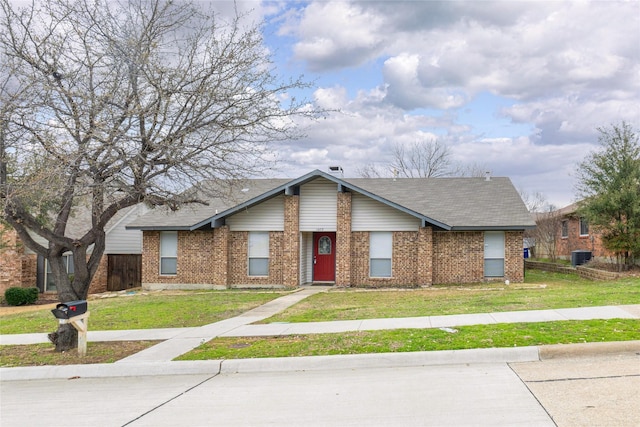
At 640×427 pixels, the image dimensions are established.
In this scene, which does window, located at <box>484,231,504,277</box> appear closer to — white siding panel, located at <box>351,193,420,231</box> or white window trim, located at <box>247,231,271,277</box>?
white siding panel, located at <box>351,193,420,231</box>

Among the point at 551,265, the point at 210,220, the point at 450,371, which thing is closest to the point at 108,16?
the point at 450,371

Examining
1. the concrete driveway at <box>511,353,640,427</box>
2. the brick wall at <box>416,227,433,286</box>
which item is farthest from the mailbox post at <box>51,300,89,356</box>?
the brick wall at <box>416,227,433,286</box>

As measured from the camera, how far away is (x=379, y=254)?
22047 mm

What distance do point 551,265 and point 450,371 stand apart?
74.7 feet

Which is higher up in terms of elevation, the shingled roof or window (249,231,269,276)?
the shingled roof

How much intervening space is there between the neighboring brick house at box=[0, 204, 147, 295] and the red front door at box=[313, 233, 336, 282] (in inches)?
375

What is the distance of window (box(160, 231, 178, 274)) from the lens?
23438 millimetres

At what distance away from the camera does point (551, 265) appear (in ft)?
93.6

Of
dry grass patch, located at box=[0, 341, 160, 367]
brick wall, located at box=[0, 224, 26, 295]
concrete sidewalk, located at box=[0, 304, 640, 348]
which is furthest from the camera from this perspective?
brick wall, located at box=[0, 224, 26, 295]

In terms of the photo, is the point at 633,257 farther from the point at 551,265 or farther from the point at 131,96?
the point at 131,96

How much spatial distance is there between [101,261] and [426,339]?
22.6 meters

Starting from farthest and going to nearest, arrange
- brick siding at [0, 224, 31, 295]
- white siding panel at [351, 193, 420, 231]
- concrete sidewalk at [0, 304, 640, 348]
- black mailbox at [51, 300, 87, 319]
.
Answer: brick siding at [0, 224, 31, 295]
white siding panel at [351, 193, 420, 231]
concrete sidewalk at [0, 304, 640, 348]
black mailbox at [51, 300, 87, 319]

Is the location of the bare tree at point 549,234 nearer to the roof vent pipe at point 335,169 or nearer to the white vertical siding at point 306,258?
the roof vent pipe at point 335,169

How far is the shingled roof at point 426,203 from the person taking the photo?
21281 mm
